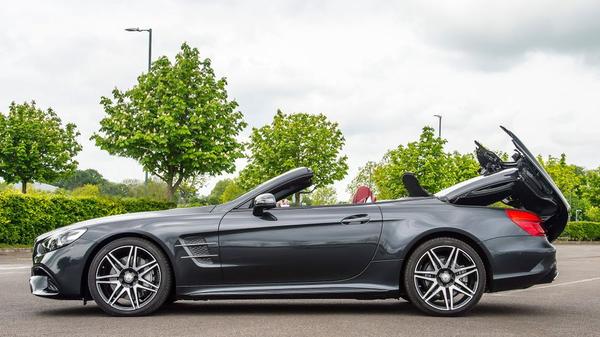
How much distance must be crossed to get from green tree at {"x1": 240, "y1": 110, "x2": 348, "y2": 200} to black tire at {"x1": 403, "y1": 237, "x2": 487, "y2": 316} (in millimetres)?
41852

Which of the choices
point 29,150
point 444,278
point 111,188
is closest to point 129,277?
point 444,278

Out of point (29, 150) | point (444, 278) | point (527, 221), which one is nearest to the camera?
point (444, 278)

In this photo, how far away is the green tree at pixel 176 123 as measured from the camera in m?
29.4

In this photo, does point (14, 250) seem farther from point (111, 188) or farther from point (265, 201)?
point (111, 188)

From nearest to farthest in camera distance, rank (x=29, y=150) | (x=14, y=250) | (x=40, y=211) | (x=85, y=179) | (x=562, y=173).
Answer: (x=14, y=250)
(x=40, y=211)
(x=29, y=150)
(x=562, y=173)
(x=85, y=179)

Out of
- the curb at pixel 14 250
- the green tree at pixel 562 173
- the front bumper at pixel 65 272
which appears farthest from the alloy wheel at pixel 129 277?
the green tree at pixel 562 173

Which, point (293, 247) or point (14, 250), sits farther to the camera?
point (14, 250)

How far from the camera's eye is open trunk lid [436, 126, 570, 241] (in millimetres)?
7547

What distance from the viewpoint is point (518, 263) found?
285 inches

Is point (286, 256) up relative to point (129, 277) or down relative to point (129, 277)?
up

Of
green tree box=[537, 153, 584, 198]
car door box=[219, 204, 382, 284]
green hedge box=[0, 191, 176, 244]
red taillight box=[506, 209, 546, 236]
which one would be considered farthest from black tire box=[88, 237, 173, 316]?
green tree box=[537, 153, 584, 198]

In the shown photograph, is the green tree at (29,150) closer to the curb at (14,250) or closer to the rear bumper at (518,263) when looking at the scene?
the curb at (14,250)

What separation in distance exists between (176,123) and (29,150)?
1839cm

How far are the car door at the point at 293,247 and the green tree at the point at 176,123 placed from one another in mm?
22163
